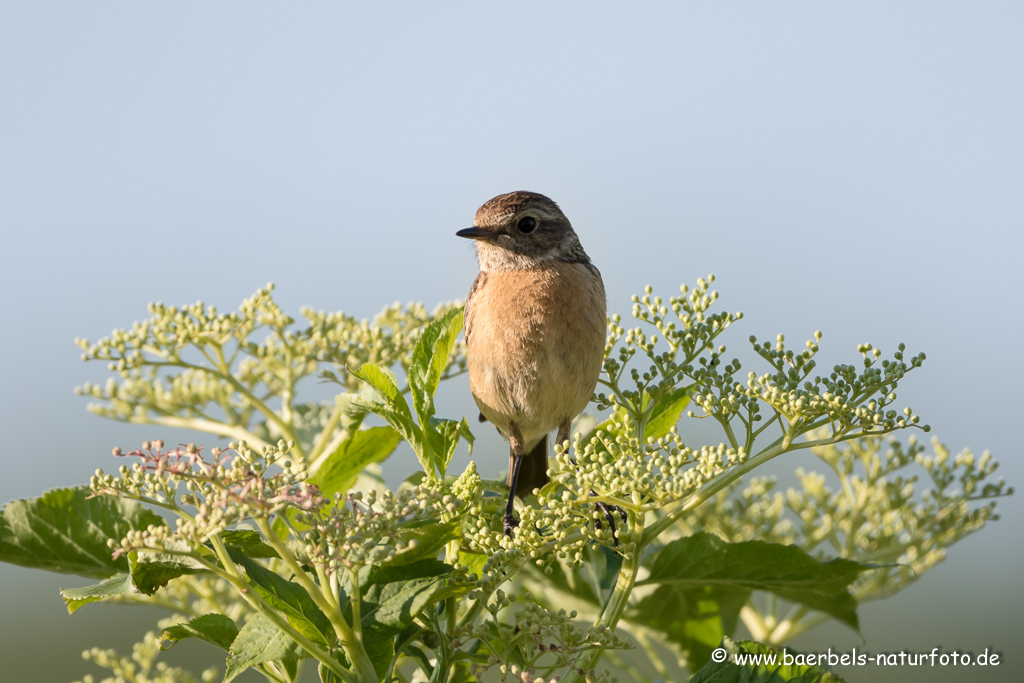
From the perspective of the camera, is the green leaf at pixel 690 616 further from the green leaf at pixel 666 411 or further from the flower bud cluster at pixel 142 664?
the flower bud cluster at pixel 142 664

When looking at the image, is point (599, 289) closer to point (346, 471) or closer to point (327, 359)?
point (327, 359)

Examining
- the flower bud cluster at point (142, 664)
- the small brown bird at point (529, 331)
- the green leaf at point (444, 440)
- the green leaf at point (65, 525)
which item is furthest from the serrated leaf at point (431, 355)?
the flower bud cluster at point (142, 664)

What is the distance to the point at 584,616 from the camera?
3.38m

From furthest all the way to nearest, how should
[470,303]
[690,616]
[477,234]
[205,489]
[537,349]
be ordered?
[477,234]
[470,303]
[537,349]
[690,616]
[205,489]

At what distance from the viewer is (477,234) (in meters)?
4.63

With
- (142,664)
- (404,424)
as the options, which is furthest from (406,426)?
(142,664)

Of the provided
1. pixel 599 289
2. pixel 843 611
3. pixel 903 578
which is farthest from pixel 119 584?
pixel 903 578

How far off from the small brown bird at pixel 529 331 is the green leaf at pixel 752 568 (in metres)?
1.16

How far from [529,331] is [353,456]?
1.62m

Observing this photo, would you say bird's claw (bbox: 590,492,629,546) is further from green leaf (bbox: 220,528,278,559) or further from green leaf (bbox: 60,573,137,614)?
green leaf (bbox: 60,573,137,614)

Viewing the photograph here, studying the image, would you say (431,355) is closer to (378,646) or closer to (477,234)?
(378,646)

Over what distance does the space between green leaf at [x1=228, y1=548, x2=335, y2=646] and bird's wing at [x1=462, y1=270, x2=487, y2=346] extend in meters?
2.39

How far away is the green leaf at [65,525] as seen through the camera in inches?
92.6

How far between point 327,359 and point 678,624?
1.83m
